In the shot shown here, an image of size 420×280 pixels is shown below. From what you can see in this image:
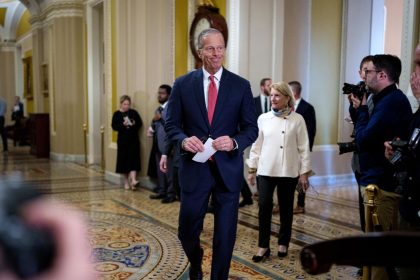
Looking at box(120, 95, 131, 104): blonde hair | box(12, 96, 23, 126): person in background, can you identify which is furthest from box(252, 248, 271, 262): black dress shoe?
box(12, 96, 23, 126): person in background

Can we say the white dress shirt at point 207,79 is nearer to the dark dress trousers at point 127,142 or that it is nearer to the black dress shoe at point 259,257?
A: the black dress shoe at point 259,257

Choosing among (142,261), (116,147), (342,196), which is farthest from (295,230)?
(116,147)

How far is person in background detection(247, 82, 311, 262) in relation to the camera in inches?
139

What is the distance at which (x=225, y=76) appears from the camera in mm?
2758

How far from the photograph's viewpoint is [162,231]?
4473 millimetres

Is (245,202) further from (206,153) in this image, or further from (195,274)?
(206,153)

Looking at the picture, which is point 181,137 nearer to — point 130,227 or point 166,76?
point 130,227

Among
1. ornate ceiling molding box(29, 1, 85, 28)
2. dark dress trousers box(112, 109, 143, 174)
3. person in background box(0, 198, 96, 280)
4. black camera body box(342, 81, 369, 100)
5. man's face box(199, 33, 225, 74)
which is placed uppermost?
ornate ceiling molding box(29, 1, 85, 28)

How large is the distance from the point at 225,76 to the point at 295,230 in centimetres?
235

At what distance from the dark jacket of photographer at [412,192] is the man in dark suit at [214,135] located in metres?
0.93

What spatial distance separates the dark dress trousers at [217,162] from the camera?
270 centimetres

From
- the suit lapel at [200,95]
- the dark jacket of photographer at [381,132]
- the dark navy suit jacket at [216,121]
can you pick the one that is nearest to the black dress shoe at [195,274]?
the dark navy suit jacket at [216,121]

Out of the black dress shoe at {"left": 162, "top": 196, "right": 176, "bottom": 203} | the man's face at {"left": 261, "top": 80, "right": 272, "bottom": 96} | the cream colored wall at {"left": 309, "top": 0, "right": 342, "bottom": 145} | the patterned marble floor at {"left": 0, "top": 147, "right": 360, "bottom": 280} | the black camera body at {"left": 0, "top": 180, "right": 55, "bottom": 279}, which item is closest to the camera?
the black camera body at {"left": 0, "top": 180, "right": 55, "bottom": 279}

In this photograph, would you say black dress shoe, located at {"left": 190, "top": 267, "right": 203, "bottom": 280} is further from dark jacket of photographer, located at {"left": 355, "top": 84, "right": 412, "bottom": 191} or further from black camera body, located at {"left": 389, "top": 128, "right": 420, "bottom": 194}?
black camera body, located at {"left": 389, "top": 128, "right": 420, "bottom": 194}
